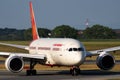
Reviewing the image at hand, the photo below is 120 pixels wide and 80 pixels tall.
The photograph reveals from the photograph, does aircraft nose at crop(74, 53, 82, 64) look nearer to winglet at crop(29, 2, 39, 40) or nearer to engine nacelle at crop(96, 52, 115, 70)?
engine nacelle at crop(96, 52, 115, 70)

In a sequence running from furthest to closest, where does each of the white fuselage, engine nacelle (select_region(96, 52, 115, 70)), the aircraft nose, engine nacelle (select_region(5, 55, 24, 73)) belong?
engine nacelle (select_region(96, 52, 115, 70)), engine nacelle (select_region(5, 55, 24, 73)), the white fuselage, the aircraft nose

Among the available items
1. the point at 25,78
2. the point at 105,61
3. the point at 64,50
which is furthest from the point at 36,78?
the point at 105,61

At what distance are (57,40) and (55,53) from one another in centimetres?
234

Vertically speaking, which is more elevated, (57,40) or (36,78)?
(57,40)

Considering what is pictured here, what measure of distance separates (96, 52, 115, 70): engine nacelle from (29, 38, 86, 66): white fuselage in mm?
3329

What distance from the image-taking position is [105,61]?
45.4m

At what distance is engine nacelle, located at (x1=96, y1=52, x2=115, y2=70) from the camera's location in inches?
1771

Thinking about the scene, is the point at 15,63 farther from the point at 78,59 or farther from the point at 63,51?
the point at 78,59

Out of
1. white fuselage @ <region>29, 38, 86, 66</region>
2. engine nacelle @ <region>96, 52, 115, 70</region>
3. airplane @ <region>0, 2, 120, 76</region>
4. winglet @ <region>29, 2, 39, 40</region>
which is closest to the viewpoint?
white fuselage @ <region>29, 38, 86, 66</region>

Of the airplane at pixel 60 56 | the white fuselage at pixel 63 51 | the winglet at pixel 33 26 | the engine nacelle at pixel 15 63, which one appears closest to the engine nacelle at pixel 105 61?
the airplane at pixel 60 56

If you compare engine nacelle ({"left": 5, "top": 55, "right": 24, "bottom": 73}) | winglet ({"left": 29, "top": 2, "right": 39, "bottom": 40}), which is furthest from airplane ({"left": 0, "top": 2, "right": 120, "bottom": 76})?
winglet ({"left": 29, "top": 2, "right": 39, "bottom": 40})

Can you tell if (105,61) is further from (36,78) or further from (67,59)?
(36,78)

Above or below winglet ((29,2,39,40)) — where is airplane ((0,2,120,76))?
below

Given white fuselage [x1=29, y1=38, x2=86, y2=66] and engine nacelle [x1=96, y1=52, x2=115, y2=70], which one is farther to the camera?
engine nacelle [x1=96, y1=52, x2=115, y2=70]
